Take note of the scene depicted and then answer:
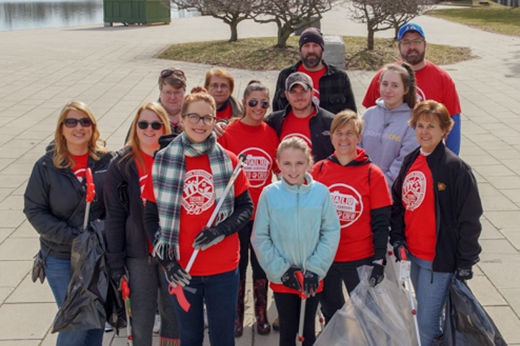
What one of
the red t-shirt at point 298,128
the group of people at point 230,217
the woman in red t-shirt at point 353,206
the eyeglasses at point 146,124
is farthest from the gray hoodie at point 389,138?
the eyeglasses at point 146,124

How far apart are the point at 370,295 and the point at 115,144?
21.9 feet

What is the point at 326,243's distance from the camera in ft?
11.2

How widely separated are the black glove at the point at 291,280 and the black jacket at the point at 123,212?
0.95 m

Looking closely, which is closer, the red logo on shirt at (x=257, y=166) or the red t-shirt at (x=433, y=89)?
the red logo on shirt at (x=257, y=166)

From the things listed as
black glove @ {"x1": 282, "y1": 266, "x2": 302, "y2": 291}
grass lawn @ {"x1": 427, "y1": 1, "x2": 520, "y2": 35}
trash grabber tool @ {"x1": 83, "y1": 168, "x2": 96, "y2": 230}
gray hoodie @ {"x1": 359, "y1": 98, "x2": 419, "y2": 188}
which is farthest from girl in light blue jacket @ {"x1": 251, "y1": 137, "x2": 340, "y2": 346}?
grass lawn @ {"x1": 427, "y1": 1, "x2": 520, "y2": 35}

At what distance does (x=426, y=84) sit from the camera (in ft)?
16.0

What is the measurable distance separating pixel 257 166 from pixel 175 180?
40.8 inches

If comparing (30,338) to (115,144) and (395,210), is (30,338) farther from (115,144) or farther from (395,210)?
(115,144)

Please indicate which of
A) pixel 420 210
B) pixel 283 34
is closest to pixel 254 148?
pixel 420 210

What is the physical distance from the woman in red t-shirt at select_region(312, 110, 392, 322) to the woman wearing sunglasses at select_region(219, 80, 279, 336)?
0.58 m

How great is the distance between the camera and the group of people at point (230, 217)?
327 cm

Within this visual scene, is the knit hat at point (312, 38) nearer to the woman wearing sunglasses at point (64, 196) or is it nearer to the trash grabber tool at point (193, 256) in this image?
the trash grabber tool at point (193, 256)

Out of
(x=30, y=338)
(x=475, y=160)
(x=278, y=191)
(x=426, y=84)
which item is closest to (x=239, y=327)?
(x=278, y=191)

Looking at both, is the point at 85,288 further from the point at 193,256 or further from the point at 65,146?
the point at 65,146
